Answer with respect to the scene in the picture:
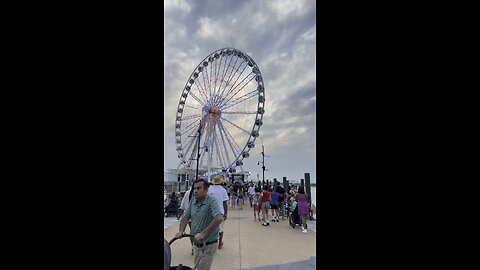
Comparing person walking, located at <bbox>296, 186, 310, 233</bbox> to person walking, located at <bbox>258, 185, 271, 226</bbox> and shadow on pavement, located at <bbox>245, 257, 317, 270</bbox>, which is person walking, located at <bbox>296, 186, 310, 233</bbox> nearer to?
person walking, located at <bbox>258, 185, 271, 226</bbox>

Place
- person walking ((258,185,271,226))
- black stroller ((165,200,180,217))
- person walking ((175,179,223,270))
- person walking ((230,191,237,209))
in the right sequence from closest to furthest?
person walking ((175,179,223,270))
person walking ((258,185,271,226))
black stroller ((165,200,180,217))
person walking ((230,191,237,209))

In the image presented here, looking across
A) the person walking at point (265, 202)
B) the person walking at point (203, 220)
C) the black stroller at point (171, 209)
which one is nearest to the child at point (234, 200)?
the black stroller at point (171, 209)

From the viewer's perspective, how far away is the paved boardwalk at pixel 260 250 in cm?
441

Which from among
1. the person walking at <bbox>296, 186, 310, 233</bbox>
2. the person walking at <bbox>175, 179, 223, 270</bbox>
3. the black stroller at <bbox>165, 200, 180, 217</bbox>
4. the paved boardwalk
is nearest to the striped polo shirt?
the person walking at <bbox>175, 179, 223, 270</bbox>

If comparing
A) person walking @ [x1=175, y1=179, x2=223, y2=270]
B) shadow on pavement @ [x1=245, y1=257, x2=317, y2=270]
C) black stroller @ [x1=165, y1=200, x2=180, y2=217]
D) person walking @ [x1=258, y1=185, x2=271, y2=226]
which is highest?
person walking @ [x1=175, y1=179, x2=223, y2=270]

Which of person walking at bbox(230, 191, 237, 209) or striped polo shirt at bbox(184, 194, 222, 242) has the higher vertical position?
striped polo shirt at bbox(184, 194, 222, 242)

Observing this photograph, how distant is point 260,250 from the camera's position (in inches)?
209

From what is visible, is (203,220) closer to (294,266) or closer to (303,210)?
(294,266)

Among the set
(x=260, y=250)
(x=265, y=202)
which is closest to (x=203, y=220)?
(x=260, y=250)

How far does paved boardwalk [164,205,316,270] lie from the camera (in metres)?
4.41
